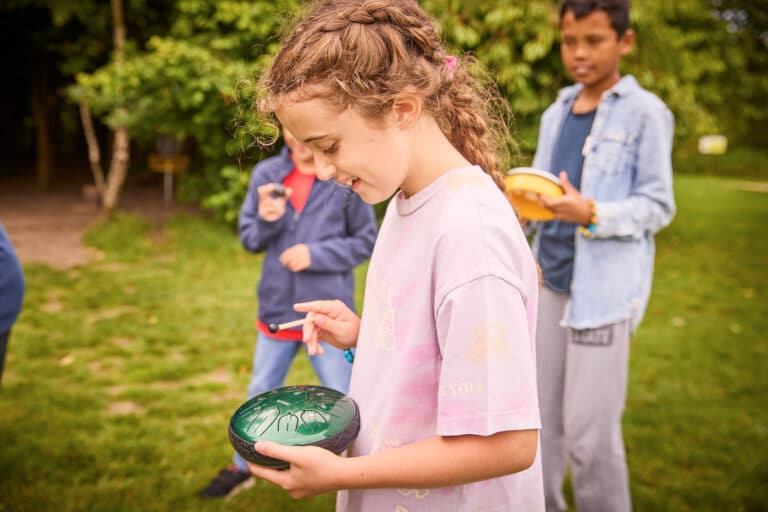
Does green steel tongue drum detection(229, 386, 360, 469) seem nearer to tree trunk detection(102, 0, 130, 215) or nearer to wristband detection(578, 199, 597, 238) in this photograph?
wristband detection(578, 199, 597, 238)

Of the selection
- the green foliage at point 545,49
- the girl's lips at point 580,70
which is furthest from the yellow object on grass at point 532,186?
the green foliage at point 545,49

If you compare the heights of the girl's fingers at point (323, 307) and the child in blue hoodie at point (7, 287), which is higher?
the girl's fingers at point (323, 307)

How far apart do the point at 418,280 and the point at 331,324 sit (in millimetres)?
468

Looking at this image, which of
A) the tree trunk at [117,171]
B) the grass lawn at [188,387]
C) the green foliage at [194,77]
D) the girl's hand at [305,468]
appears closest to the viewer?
the girl's hand at [305,468]

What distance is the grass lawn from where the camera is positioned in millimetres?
3309

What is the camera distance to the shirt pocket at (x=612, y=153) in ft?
8.31

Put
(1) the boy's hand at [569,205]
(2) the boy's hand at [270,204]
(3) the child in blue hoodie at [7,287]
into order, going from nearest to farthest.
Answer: (1) the boy's hand at [569,205] → (3) the child in blue hoodie at [7,287] → (2) the boy's hand at [270,204]

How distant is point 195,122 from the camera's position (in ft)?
27.7

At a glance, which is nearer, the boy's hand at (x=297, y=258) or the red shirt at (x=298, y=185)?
the boy's hand at (x=297, y=258)

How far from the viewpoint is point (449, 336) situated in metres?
1.09

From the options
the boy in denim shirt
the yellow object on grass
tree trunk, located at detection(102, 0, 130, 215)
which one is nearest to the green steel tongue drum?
the yellow object on grass

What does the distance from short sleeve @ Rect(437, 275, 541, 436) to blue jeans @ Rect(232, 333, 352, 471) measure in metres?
1.92

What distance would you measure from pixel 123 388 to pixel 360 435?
11.6 ft

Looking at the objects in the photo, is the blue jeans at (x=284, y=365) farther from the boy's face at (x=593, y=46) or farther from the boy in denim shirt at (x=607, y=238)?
the boy's face at (x=593, y=46)
